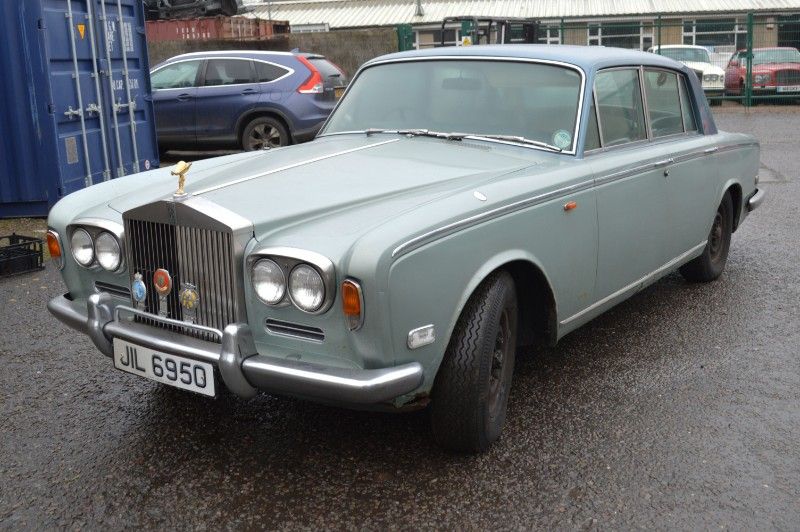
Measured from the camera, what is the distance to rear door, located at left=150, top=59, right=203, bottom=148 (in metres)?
12.6

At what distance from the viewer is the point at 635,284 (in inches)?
186

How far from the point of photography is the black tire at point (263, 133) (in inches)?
491

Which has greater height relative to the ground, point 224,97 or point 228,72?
point 228,72

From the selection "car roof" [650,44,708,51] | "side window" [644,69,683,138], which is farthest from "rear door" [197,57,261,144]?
"car roof" [650,44,708,51]

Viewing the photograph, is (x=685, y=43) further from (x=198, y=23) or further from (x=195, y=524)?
(x=195, y=524)

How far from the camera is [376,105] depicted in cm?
496

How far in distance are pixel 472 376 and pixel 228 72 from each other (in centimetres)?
1019

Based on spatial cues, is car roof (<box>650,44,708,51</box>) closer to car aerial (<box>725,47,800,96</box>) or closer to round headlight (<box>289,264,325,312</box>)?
car aerial (<box>725,47,800,96</box>)

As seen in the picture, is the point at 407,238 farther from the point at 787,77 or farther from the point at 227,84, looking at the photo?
the point at 787,77

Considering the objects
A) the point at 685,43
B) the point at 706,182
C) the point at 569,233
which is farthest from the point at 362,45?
the point at 569,233

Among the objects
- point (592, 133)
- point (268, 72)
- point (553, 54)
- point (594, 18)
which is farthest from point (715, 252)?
point (594, 18)

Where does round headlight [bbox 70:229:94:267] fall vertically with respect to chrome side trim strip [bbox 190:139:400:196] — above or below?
below

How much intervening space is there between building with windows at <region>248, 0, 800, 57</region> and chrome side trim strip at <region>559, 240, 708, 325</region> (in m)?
17.3

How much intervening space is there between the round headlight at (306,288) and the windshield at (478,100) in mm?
1746
